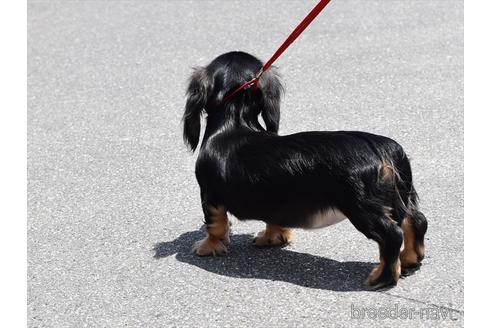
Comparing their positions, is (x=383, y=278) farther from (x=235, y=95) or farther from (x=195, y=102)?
(x=195, y=102)

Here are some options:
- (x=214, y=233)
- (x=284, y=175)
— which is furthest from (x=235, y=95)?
(x=214, y=233)

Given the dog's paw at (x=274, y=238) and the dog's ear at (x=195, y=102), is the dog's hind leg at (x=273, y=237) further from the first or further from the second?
the dog's ear at (x=195, y=102)

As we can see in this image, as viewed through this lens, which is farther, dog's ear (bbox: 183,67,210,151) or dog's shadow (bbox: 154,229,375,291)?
dog's ear (bbox: 183,67,210,151)

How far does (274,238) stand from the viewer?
13.3 ft

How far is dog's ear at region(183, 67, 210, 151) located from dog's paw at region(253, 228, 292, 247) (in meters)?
0.60

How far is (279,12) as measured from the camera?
301 inches

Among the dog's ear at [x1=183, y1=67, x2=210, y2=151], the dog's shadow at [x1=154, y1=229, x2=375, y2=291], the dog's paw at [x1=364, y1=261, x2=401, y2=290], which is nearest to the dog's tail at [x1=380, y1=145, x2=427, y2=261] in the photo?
the dog's paw at [x1=364, y1=261, x2=401, y2=290]

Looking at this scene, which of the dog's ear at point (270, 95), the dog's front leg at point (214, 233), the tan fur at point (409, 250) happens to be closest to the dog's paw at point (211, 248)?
the dog's front leg at point (214, 233)

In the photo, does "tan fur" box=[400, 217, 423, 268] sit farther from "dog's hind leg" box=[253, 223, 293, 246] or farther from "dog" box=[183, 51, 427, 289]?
"dog's hind leg" box=[253, 223, 293, 246]

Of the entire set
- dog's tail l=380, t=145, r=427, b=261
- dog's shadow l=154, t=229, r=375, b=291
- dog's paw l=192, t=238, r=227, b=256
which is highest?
dog's tail l=380, t=145, r=427, b=261

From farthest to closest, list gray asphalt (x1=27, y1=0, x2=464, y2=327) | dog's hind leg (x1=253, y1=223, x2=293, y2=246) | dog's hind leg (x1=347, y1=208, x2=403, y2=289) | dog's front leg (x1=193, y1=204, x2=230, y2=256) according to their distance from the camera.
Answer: dog's hind leg (x1=253, y1=223, x2=293, y2=246)
dog's front leg (x1=193, y1=204, x2=230, y2=256)
gray asphalt (x1=27, y1=0, x2=464, y2=327)
dog's hind leg (x1=347, y1=208, x2=403, y2=289)

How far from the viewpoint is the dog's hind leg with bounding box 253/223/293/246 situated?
13.2 ft

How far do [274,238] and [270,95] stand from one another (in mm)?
734

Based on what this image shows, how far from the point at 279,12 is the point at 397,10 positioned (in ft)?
3.69
